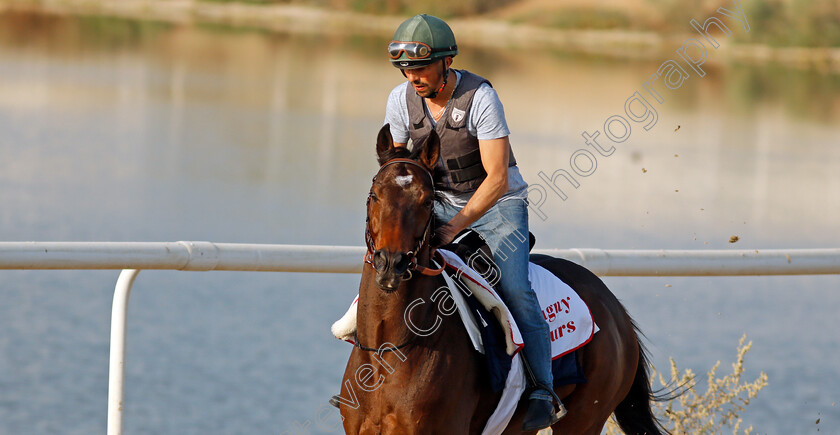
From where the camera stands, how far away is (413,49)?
362 centimetres

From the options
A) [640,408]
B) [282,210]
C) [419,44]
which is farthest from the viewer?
[282,210]

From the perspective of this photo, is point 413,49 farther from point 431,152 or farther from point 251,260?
point 251,260

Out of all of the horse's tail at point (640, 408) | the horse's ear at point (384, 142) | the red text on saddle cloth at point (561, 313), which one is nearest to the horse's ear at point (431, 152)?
the horse's ear at point (384, 142)

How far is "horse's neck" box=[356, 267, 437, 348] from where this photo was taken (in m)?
3.50

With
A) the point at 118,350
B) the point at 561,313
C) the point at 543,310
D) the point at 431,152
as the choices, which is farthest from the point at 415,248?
the point at 118,350

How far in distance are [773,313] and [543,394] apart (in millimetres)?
9879

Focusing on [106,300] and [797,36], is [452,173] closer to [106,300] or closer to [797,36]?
[106,300]

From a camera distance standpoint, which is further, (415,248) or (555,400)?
(555,400)

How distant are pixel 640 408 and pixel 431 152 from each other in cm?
210

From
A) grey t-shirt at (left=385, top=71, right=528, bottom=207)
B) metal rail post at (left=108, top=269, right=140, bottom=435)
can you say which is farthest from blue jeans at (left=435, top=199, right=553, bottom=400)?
metal rail post at (left=108, top=269, right=140, bottom=435)

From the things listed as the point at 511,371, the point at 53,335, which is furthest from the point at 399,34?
the point at 53,335

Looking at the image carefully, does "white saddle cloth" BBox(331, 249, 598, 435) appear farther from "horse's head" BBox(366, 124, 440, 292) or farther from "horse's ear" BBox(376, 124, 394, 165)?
"horse's ear" BBox(376, 124, 394, 165)

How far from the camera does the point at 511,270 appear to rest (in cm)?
391

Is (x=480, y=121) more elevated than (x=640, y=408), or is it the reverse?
(x=480, y=121)
